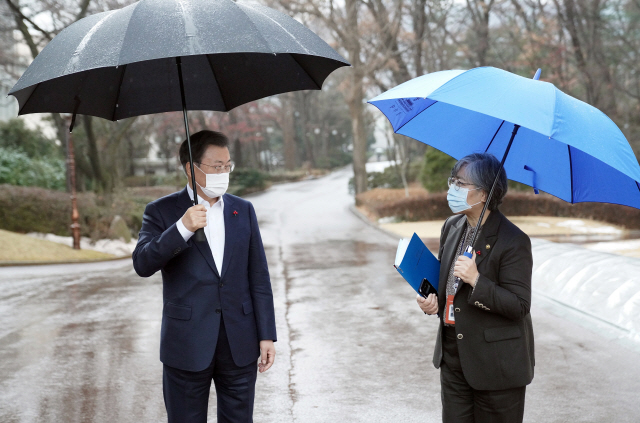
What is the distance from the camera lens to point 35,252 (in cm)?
1561

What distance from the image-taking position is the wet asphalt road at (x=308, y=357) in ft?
18.3

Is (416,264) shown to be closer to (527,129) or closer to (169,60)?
(527,129)

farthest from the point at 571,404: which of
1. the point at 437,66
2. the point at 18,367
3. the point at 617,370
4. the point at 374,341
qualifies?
the point at 437,66

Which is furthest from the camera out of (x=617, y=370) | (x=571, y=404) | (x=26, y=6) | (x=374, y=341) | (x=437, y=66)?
(x=437, y=66)

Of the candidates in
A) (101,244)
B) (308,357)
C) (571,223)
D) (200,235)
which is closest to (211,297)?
(200,235)

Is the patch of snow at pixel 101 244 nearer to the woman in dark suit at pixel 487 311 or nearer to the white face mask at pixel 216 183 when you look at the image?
the white face mask at pixel 216 183

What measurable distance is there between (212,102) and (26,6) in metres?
18.7

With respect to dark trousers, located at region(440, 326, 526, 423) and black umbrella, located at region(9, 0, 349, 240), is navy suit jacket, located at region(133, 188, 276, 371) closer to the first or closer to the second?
black umbrella, located at region(9, 0, 349, 240)

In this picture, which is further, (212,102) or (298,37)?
(212,102)

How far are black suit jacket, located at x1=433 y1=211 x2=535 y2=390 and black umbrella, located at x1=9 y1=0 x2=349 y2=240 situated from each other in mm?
1147

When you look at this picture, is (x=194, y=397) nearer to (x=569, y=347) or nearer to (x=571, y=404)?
(x=571, y=404)

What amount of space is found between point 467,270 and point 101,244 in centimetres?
1579

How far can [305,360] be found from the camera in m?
7.04

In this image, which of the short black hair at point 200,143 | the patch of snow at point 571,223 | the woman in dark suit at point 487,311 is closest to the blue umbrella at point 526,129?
the woman in dark suit at point 487,311
